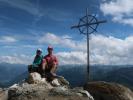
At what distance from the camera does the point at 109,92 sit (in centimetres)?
2153

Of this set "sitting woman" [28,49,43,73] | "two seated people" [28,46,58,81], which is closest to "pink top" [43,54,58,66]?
"two seated people" [28,46,58,81]

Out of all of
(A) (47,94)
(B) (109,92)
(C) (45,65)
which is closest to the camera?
(A) (47,94)

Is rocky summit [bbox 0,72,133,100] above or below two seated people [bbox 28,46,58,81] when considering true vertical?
below

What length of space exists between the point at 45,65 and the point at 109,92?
544 cm

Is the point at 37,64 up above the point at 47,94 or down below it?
above

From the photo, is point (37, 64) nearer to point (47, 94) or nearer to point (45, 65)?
point (45, 65)

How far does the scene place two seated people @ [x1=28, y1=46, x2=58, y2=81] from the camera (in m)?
23.1

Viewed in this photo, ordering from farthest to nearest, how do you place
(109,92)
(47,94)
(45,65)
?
(45,65) → (109,92) → (47,94)

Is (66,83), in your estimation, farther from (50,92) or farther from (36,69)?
(50,92)

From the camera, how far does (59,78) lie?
23594 mm

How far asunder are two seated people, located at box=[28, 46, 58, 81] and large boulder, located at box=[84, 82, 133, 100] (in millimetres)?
3397

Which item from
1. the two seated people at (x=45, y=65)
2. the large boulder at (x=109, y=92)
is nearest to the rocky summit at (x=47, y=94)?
the large boulder at (x=109, y=92)

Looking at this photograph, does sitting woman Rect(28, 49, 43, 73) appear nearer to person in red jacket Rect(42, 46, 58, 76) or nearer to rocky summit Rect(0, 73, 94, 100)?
person in red jacket Rect(42, 46, 58, 76)

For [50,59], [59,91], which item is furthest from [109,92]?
[50,59]
